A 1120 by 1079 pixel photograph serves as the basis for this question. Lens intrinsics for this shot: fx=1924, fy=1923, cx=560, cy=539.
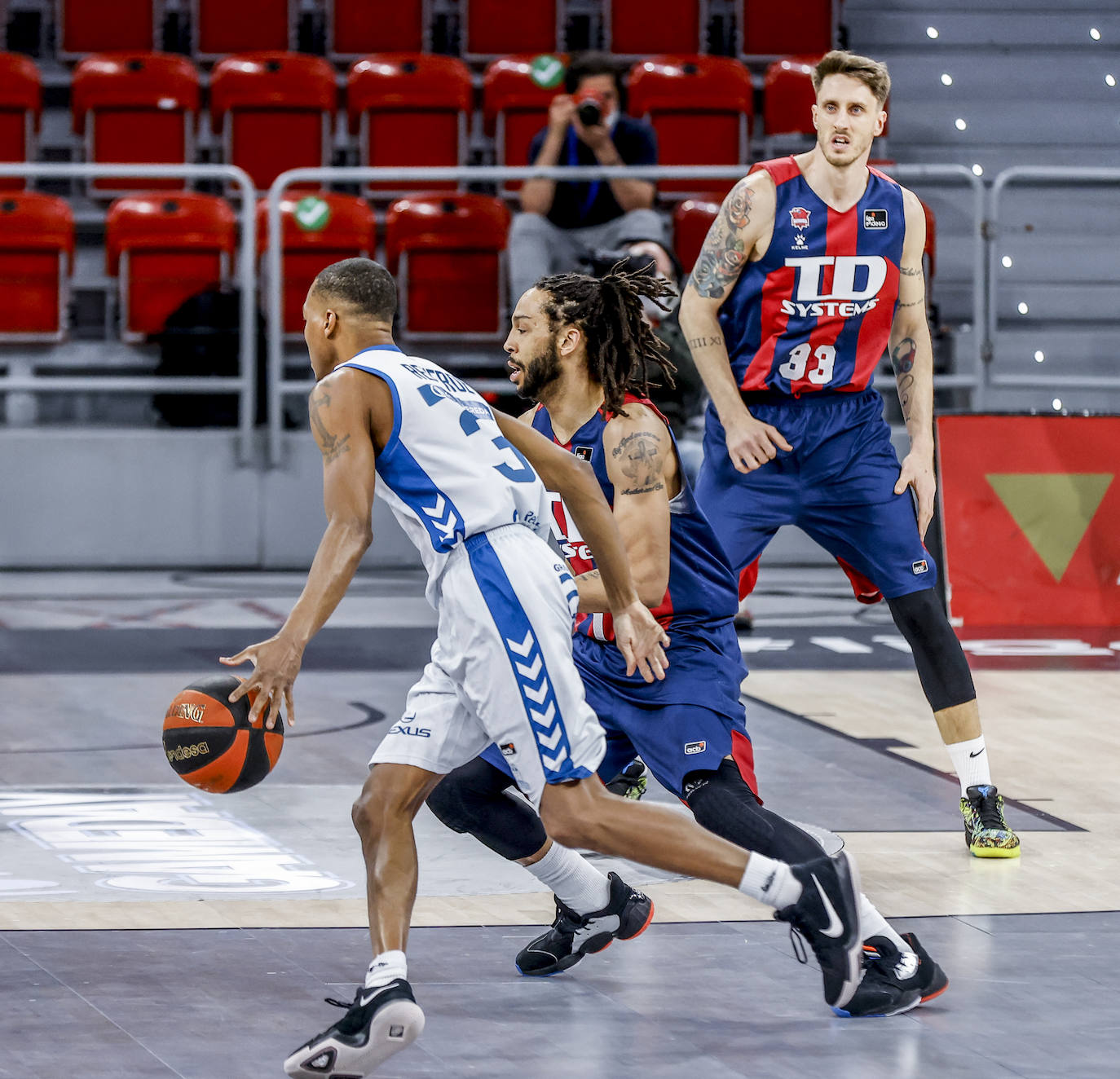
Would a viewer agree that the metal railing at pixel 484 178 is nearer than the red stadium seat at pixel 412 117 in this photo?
Yes

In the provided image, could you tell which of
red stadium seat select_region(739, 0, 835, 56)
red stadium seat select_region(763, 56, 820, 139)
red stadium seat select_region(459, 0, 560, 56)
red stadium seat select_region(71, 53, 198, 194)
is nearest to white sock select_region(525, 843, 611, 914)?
red stadium seat select_region(71, 53, 198, 194)

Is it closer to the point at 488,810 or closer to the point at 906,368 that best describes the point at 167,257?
the point at 906,368

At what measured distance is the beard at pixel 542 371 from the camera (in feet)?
14.9

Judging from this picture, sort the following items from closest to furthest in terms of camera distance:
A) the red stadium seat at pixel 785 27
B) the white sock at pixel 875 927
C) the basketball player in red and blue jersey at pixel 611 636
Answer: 1. the white sock at pixel 875 927
2. the basketball player in red and blue jersey at pixel 611 636
3. the red stadium seat at pixel 785 27

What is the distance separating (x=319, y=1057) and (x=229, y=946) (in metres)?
1.02

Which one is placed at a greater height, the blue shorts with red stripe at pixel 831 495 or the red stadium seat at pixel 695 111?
the red stadium seat at pixel 695 111

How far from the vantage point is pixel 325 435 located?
3873 mm

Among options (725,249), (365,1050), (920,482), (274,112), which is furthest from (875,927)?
(274,112)

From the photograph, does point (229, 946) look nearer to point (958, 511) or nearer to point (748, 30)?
point (958, 511)

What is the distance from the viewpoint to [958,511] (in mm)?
9719

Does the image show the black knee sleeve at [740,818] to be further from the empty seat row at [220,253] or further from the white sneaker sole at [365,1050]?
the empty seat row at [220,253]

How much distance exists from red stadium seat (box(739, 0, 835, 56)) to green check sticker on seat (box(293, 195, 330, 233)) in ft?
15.3

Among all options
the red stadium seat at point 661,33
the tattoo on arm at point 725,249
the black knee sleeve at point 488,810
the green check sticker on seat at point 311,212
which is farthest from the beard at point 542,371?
the red stadium seat at point 661,33

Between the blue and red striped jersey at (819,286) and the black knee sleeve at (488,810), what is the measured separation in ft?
6.09
